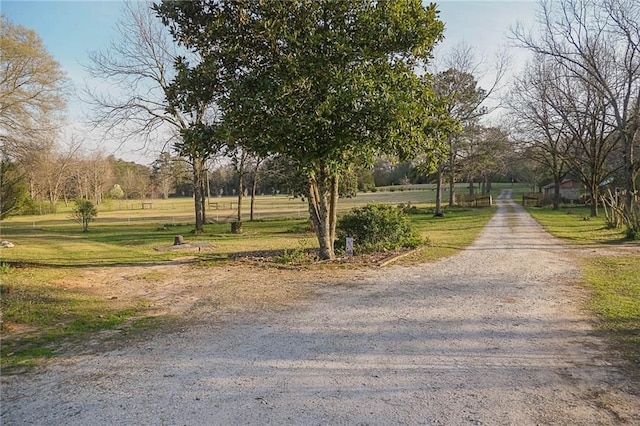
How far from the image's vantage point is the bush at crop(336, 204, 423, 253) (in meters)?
13.3

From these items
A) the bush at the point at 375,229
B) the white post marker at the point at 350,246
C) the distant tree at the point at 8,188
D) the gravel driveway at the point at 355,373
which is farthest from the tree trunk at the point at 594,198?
the distant tree at the point at 8,188

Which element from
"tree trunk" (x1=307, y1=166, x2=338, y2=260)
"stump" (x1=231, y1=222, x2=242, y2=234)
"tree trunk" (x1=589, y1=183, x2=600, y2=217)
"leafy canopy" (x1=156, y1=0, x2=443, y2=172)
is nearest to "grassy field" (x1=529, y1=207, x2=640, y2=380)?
"leafy canopy" (x1=156, y1=0, x2=443, y2=172)

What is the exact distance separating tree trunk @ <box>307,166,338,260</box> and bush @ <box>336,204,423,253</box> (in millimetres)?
1539

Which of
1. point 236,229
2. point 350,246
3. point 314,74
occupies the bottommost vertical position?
point 236,229

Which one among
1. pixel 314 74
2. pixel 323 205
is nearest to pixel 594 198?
pixel 323 205

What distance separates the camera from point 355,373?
419 cm

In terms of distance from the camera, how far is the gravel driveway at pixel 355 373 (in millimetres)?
3416

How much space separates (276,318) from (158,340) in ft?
5.41

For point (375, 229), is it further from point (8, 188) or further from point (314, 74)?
point (8, 188)

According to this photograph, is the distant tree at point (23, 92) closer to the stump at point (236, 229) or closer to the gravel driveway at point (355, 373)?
the stump at point (236, 229)

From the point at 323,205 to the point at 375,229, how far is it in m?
2.68

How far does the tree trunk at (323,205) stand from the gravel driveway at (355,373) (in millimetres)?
4637

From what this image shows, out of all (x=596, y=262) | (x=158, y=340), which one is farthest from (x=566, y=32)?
(x=158, y=340)

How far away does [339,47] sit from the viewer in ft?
29.3
